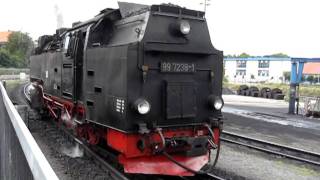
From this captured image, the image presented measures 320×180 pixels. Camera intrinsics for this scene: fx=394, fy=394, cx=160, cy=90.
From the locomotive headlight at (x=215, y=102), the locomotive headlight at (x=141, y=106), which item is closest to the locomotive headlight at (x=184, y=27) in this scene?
the locomotive headlight at (x=215, y=102)

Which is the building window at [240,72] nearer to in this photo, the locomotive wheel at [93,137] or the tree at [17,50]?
the tree at [17,50]

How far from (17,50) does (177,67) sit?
7458 centimetres

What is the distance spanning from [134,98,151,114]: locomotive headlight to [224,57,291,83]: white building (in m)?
79.7

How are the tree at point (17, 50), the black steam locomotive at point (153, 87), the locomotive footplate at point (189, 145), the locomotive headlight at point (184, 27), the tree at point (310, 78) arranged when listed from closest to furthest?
the black steam locomotive at point (153, 87) < the locomotive footplate at point (189, 145) < the locomotive headlight at point (184, 27) < the tree at point (17, 50) < the tree at point (310, 78)

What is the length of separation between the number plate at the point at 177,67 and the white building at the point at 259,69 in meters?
78.7

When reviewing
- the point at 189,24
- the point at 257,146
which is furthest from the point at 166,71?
the point at 257,146

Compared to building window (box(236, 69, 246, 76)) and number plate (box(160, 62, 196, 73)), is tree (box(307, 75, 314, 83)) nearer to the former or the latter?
building window (box(236, 69, 246, 76))

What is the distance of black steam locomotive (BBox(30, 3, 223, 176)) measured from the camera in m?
6.82

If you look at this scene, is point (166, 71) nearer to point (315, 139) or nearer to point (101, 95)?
point (101, 95)

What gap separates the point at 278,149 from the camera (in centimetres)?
1164

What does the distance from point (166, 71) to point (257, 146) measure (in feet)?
19.6

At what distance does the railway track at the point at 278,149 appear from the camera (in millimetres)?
10495

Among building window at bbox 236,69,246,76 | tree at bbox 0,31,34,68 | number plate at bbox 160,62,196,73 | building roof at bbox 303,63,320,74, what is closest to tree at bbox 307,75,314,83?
building roof at bbox 303,63,320,74

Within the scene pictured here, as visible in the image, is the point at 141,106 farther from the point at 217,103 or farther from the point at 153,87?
the point at 217,103
